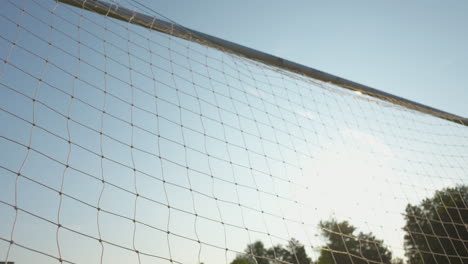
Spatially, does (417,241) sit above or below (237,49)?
above

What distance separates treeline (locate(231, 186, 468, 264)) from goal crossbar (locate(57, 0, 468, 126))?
371 cm

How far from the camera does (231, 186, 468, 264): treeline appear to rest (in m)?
12.8

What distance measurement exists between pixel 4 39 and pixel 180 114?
5.46ft

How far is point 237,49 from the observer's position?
320 centimetres

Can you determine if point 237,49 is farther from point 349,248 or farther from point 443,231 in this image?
point 349,248

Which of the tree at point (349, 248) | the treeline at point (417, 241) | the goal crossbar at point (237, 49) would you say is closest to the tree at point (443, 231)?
the treeline at point (417, 241)

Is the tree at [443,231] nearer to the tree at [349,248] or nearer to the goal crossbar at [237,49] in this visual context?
the tree at [349,248]

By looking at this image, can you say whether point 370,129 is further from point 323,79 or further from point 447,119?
point 323,79

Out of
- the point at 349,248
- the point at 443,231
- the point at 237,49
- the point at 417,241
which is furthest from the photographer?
the point at 349,248

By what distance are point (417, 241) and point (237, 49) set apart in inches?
932

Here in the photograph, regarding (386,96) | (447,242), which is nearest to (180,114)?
(386,96)

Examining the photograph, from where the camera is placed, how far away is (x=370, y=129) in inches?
183

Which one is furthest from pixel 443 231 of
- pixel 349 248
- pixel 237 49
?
pixel 237 49

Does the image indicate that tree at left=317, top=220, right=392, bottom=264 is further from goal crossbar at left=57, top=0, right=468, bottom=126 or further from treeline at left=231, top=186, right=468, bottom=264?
goal crossbar at left=57, top=0, right=468, bottom=126
